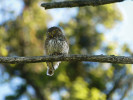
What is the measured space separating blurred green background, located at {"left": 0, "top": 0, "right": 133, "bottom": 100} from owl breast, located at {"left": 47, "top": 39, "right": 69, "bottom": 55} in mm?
4362

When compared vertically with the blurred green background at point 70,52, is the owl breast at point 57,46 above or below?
below

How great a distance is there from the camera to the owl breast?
5422mm

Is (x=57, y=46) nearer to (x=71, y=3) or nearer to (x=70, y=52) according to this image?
(x=71, y=3)

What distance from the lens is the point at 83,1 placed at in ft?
13.2

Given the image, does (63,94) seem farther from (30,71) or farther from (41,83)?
(30,71)

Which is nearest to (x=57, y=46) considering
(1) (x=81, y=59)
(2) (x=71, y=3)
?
(2) (x=71, y=3)

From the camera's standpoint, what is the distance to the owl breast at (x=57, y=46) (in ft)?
17.8

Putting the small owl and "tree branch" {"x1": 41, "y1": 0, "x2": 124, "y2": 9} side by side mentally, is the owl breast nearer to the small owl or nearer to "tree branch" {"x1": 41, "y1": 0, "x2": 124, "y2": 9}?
the small owl

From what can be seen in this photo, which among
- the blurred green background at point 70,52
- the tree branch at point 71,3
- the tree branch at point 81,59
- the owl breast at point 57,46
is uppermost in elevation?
the blurred green background at point 70,52

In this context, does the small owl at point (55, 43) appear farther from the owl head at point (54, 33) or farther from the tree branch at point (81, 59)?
the tree branch at point (81, 59)

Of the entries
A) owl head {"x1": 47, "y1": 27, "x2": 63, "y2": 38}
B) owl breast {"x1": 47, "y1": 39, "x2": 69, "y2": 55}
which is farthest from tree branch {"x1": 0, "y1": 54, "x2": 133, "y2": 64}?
owl head {"x1": 47, "y1": 27, "x2": 63, "y2": 38}

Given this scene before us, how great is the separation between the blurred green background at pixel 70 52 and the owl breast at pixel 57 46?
4.36 meters

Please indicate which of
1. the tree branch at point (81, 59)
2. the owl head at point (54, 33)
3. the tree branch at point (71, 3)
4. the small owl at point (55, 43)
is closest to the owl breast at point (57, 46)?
the small owl at point (55, 43)

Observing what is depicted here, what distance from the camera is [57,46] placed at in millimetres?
5426
